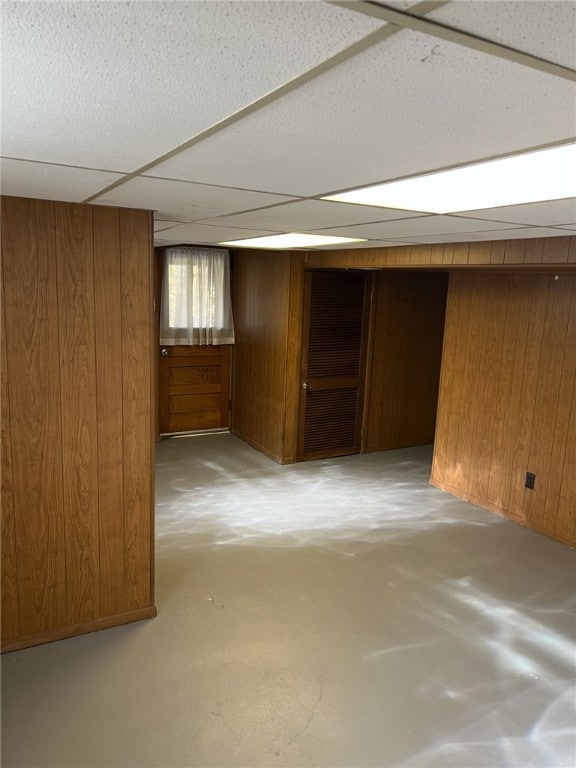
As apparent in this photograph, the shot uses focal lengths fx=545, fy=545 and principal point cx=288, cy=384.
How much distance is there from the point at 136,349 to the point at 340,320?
328 centimetres

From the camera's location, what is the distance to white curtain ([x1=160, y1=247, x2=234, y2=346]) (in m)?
5.98

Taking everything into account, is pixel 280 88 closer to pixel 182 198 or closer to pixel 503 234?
pixel 182 198

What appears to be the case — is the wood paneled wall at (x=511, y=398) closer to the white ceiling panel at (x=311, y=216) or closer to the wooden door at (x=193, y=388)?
the white ceiling panel at (x=311, y=216)

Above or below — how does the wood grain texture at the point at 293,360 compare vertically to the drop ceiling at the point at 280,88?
below

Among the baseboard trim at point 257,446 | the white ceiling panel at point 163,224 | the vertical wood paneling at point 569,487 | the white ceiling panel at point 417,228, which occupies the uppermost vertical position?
the white ceiling panel at point 163,224

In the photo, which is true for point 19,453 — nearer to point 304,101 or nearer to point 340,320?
point 304,101

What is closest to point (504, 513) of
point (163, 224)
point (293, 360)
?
point (293, 360)

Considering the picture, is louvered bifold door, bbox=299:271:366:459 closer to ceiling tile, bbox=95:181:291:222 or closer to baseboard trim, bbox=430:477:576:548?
baseboard trim, bbox=430:477:576:548

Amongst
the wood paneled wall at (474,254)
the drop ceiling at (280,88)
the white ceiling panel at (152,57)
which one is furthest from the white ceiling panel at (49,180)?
the wood paneled wall at (474,254)

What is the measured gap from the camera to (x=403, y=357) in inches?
238

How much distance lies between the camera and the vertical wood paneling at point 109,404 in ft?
8.13

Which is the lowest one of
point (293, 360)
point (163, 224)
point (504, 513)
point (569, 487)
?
point (504, 513)

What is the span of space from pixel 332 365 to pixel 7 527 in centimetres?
376

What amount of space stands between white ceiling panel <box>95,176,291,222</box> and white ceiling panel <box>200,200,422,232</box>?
0.12 meters
